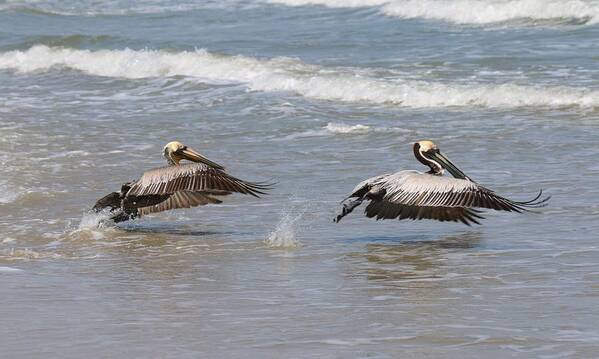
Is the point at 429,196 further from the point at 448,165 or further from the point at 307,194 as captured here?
the point at 307,194

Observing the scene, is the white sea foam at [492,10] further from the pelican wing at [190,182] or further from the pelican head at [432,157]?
the pelican wing at [190,182]

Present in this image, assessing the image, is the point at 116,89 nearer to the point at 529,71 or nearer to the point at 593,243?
the point at 529,71

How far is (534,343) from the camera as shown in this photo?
526 cm

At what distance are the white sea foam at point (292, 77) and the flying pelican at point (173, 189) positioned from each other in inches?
243

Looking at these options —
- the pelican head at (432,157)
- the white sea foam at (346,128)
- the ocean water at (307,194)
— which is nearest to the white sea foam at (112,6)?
the ocean water at (307,194)

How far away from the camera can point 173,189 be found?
8375 mm

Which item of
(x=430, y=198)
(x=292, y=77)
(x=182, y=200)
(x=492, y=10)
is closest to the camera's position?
(x=430, y=198)

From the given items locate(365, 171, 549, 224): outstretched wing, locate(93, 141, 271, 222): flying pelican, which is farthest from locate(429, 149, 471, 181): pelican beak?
locate(93, 141, 271, 222): flying pelican

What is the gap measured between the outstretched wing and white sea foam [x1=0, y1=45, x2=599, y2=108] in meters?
5.82

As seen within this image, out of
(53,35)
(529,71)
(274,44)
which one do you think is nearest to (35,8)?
(53,35)

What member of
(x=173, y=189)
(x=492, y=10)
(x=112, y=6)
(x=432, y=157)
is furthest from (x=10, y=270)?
(x=112, y=6)

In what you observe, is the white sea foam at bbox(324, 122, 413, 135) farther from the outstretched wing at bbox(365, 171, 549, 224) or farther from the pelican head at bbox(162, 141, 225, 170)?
the outstretched wing at bbox(365, 171, 549, 224)

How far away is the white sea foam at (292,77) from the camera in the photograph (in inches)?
561

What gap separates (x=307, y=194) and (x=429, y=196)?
1.96m
